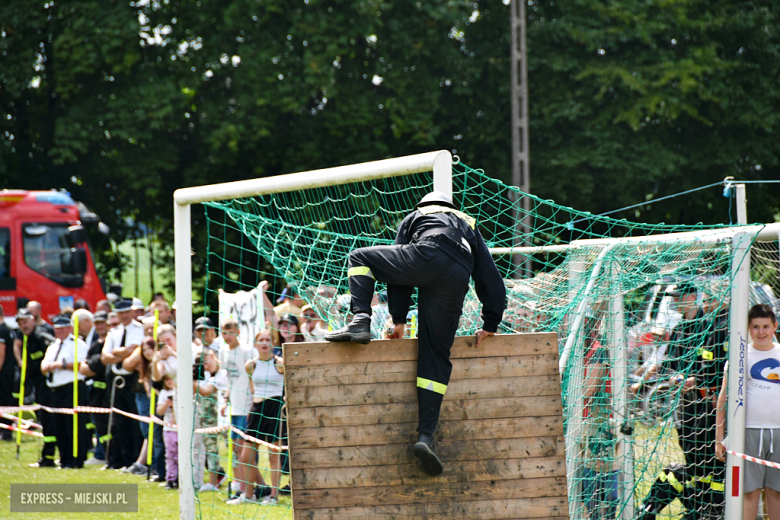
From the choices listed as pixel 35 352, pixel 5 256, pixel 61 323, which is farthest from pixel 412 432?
pixel 5 256

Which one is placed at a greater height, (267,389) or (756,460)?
(267,389)

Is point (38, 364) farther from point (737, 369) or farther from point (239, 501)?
point (737, 369)

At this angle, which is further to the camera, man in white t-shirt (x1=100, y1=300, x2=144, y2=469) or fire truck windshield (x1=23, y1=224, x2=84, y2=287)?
fire truck windshield (x1=23, y1=224, x2=84, y2=287)

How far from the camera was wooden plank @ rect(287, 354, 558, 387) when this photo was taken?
396cm

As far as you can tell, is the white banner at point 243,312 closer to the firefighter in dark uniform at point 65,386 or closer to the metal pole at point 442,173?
the firefighter in dark uniform at point 65,386

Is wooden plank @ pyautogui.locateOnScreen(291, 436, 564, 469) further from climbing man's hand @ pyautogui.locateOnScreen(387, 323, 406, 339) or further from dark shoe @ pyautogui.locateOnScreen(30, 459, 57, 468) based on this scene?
dark shoe @ pyautogui.locateOnScreen(30, 459, 57, 468)

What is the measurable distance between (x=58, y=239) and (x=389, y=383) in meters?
11.9

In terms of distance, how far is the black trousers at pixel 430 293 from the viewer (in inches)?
152

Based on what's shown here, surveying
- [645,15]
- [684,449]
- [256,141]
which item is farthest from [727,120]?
[684,449]

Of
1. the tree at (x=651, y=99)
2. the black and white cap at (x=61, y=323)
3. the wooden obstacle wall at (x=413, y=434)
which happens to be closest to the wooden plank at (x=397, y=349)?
the wooden obstacle wall at (x=413, y=434)

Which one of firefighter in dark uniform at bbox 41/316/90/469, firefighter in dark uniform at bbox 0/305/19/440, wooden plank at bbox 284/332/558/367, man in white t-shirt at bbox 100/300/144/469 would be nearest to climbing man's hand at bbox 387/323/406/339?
wooden plank at bbox 284/332/558/367

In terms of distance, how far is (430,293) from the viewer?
394cm

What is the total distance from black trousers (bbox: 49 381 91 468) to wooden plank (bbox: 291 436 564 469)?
243 inches

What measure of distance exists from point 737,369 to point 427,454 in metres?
2.82
